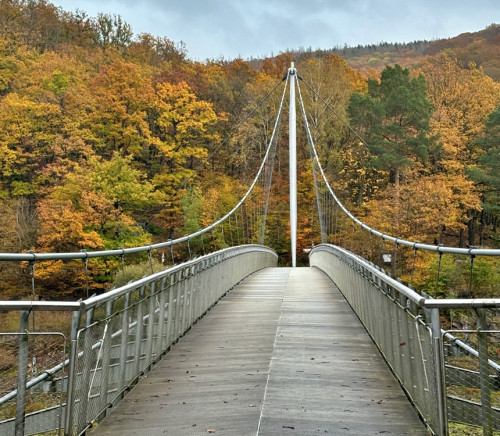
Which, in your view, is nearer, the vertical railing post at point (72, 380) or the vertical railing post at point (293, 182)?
the vertical railing post at point (72, 380)

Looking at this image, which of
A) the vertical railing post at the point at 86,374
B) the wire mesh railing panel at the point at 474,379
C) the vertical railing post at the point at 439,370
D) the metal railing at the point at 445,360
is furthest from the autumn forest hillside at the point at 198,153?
the vertical railing post at the point at 86,374

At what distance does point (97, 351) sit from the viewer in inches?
146

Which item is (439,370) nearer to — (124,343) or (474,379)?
(474,379)

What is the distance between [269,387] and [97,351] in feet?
5.03

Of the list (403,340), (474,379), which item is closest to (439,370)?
(474,379)

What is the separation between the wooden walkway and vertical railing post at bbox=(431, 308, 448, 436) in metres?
0.46

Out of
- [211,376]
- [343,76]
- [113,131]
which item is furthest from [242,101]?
[211,376]

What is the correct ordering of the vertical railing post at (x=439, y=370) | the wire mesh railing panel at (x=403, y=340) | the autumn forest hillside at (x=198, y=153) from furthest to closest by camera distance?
1. the autumn forest hillside at (x=198, y=153)
2. the wire mesh railing panel at (x=403, y=340)
3. the vertical railing post at (x=439, y=370)

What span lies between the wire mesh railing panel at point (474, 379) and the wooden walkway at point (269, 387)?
37 centimetres

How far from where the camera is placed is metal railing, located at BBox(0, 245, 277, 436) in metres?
3.20

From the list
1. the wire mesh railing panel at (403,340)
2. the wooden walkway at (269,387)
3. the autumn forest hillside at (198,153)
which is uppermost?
the autumn forest hillside at (198,153)

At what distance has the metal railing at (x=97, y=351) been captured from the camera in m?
3.20

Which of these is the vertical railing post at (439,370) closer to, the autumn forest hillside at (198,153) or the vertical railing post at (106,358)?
the vertical railing post at (106,358)

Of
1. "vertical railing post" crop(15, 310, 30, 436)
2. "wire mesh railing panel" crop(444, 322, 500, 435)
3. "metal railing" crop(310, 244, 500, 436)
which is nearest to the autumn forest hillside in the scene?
"metal railing" crop(310, 244, 500, 436)
